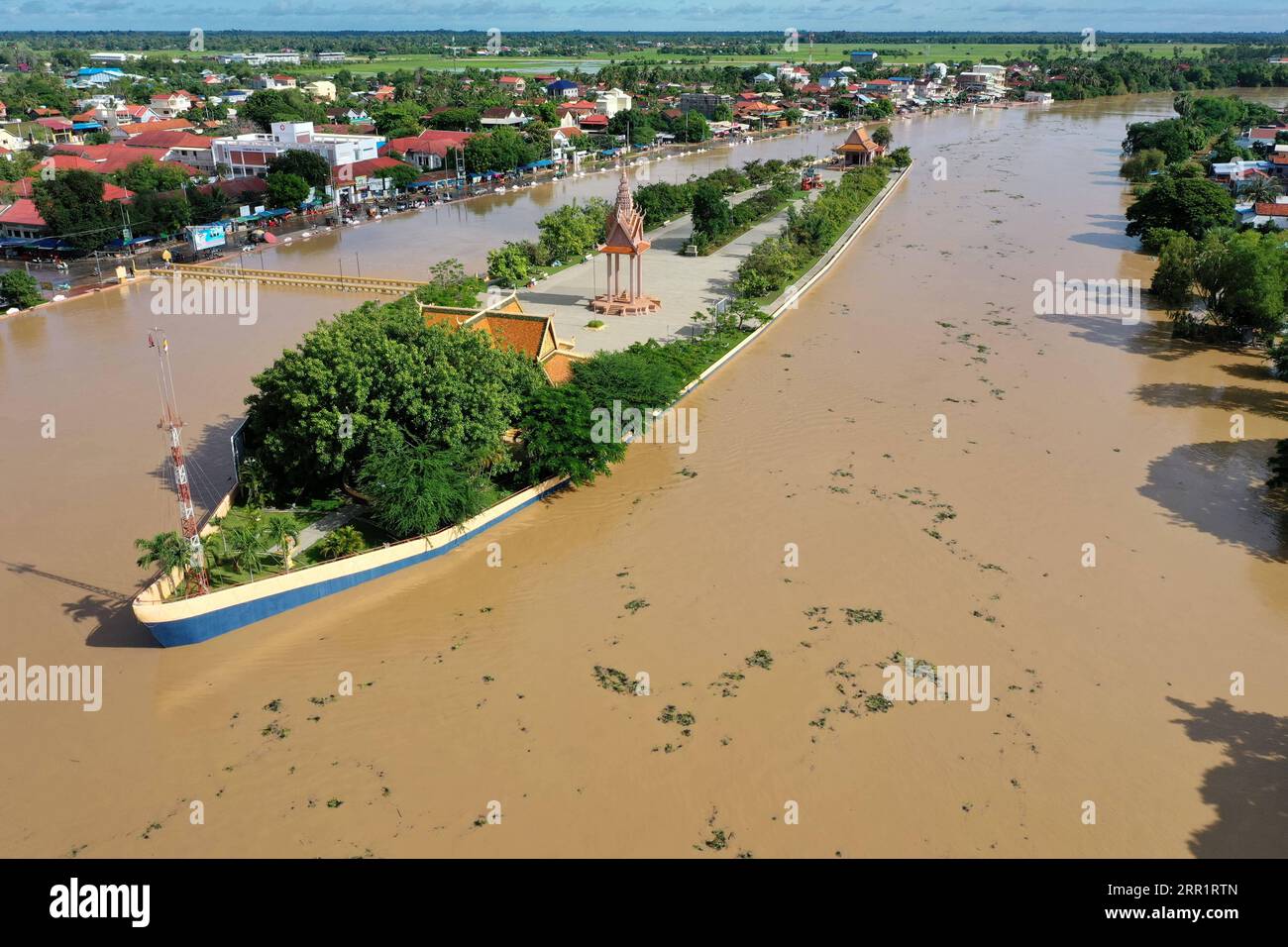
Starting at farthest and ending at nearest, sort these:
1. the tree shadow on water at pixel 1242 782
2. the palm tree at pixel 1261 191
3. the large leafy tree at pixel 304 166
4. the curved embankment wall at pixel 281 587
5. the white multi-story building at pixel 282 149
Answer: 1. the white multi-story building at pixel 282 149
2. the large leafy tree at pixel 304 166
3. the palm tree at pixel 1261 191
4. the curved embankment wall at pixel 281 587
5. the tree shadow on water at pixel 1242 782

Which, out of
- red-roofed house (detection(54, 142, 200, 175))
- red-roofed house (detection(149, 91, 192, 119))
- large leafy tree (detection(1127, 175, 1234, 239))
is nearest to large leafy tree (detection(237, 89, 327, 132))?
red-roofed house (detection(149, 91, 192, 119))

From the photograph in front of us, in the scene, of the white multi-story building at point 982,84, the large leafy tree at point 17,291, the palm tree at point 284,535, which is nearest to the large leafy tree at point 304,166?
the large leafy tree at point 17,291

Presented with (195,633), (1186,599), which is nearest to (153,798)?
(195,633)

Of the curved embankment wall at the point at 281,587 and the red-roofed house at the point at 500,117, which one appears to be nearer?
the curved embankment wall at the point at 281,587

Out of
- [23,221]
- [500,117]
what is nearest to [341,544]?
[23,221]

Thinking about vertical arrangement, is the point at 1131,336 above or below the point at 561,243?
below

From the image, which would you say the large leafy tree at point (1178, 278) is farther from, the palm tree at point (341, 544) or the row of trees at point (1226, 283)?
the palm tree at point (341, 544)

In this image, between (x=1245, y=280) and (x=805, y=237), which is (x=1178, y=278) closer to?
(x=1245, y=280)
